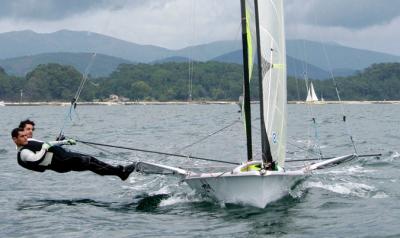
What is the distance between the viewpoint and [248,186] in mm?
12984

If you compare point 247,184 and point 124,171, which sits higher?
point 124,171

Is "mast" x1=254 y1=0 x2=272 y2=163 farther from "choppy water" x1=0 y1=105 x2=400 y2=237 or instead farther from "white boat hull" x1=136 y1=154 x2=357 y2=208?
"choppy water" x1=0 y1=105 x2=400 y2=237

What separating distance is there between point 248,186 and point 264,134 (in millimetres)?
1600

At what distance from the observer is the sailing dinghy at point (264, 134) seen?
13070mm

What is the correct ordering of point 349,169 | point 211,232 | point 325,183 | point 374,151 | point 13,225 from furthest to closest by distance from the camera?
point 374,151
point 349,169
point 325,183
point 13,225
point 211,232

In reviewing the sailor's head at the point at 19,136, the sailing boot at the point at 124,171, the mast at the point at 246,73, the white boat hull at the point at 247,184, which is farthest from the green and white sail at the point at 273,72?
the sailor's head at the point at 19,136

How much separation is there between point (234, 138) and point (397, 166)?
14554mm

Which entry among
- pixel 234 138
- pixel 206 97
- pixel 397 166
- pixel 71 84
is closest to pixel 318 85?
pixel 206 97

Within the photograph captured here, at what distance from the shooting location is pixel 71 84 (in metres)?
179

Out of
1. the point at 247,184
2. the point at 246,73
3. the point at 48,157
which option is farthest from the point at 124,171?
the point at 246,73

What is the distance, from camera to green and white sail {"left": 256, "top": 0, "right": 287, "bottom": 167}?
47.0 feet

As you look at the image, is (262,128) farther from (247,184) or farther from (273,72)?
(247,184)

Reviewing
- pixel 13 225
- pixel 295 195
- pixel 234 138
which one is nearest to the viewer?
pixel 13 225

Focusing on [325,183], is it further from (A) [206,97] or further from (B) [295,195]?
(A) [206,97]
